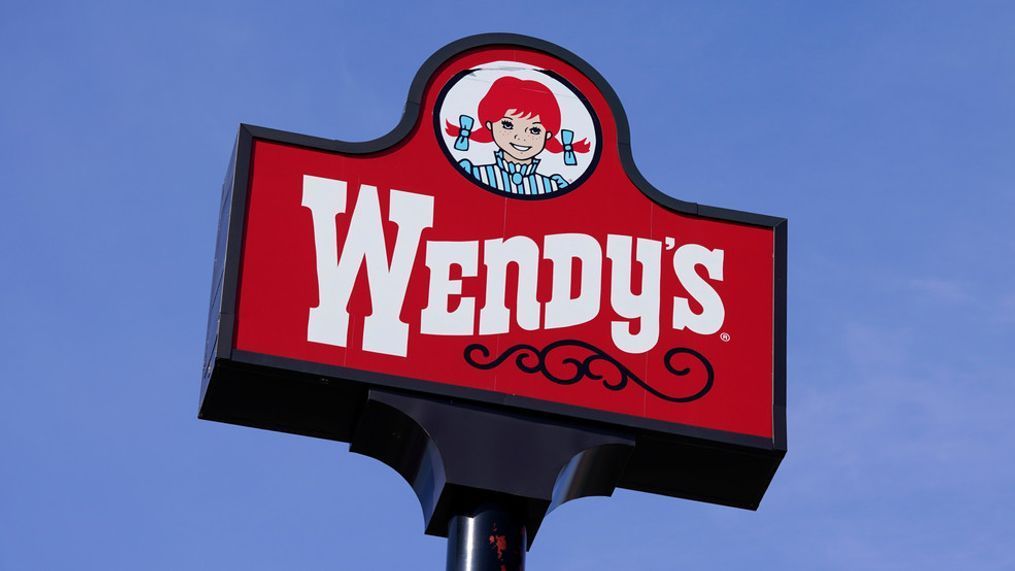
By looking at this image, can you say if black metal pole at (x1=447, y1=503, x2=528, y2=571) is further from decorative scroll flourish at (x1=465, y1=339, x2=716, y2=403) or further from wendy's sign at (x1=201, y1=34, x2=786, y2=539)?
decorative scroll flourish at (x1=465, y1=339, x2=716, y2=403)

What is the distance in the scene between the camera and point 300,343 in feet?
59.9

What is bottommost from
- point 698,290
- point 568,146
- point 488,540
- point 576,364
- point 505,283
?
point 488,540

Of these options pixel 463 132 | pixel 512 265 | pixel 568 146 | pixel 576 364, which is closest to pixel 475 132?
pixel 463 132

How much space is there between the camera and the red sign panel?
18469 mm

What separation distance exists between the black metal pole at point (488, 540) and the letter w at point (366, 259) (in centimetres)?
147

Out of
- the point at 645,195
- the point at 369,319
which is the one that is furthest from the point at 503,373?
the point at 645,195

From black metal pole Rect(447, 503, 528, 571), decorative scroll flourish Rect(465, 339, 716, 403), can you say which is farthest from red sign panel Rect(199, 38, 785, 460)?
black metal pole Rect(447, 503, 528, 571)

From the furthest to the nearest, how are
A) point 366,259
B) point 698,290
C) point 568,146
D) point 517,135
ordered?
point 568,146 → point 517,135 → point 698,290 → point 366,259

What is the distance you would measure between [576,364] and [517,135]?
7.33ft

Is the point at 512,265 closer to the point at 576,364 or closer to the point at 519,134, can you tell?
the point at 576,364

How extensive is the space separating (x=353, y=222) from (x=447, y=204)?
85 cm

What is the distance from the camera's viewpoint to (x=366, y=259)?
740 inches

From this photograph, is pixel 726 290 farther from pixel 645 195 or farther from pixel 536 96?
pixel 536 96

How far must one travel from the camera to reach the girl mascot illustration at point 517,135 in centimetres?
1962
